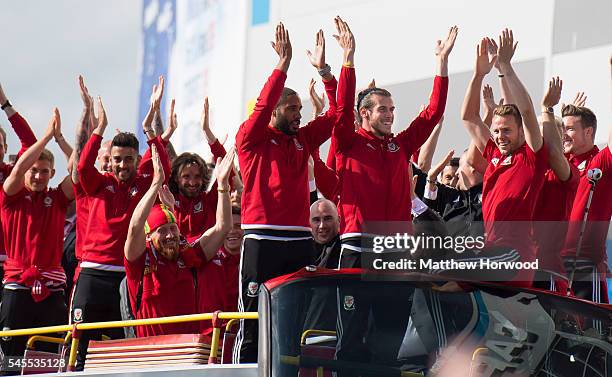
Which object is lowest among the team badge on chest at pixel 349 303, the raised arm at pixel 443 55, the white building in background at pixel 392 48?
the team badge on chest at pixel 349 303

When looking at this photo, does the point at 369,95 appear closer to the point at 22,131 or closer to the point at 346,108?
the point at 346,108

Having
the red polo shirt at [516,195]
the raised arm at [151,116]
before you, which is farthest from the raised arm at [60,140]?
the red polo shirt at [516,195]

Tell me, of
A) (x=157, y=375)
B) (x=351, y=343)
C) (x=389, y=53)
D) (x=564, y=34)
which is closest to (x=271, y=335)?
(x=351, y=343)

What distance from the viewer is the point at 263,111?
8625 mm

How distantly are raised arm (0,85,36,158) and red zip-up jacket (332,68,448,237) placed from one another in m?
3.20

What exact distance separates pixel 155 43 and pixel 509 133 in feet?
51.3

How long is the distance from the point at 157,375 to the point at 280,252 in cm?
180

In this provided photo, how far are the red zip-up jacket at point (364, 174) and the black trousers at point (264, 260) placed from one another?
527 mm

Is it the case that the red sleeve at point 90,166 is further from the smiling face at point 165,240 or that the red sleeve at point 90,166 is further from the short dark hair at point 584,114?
the short dark hair at point 584,114

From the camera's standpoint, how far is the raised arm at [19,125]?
1092cm

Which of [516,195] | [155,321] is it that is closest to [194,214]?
[155,321]

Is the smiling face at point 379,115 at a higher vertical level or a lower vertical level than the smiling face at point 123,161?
higher

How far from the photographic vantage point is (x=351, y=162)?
29.9ft

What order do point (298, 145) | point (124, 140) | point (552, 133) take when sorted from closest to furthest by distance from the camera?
point (552, 133) < point (298, 145) < point (124, 140)
